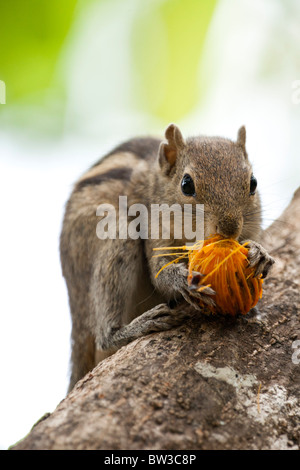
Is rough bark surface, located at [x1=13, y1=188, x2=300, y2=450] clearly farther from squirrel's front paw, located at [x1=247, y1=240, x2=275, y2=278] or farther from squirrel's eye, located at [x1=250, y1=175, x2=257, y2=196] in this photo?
squirrel's eye, located at [x1=250, y1=175, x2=257, y2=196]

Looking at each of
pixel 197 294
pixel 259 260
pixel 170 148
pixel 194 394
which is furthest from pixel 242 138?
pixel 194 394

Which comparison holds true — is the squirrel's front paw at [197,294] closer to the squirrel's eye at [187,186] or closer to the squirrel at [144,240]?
the squirrel at [144,240]

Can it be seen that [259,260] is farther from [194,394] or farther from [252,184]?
[194,394]

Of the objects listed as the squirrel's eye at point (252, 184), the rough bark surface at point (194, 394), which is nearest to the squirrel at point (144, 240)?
the squirrel's eye at point (252, 184)

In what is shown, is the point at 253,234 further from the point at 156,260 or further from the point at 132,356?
the point at 132,356

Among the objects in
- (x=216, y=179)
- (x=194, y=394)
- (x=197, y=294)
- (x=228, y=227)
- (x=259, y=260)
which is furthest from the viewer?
(x=216, y=179)

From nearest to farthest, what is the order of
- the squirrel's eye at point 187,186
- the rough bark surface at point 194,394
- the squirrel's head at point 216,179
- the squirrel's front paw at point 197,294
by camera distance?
the rough bark surface at point 194,394
the squirrel's front paw at point 197,294
the squirrel's head at point 216,179
the squirrel's eye at point 187,186
